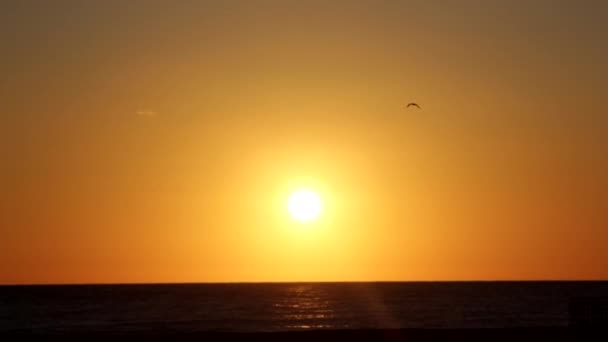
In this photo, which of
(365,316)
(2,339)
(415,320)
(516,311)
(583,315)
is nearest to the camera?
(583,315)

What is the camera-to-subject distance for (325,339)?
34.1 meters

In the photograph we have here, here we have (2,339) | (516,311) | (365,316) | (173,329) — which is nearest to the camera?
(2,339)

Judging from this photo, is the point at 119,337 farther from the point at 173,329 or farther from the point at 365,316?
the point at 365,316

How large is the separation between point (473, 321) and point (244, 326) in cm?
1525

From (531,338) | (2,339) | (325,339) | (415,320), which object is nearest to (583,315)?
(531,338)

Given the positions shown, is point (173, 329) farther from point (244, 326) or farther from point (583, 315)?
point (583, 315)

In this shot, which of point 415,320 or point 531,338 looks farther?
point 415,320

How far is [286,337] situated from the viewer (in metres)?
34.0

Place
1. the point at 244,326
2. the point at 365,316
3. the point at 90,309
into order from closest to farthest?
1. the point at 244,326
2. the point at 365,316
3. the point at 90,309

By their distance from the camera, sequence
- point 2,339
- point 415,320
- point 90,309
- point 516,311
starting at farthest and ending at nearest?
point 90,309, point 516,311, point 415,320, point 2,339

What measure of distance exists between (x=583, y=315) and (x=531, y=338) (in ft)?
7.60

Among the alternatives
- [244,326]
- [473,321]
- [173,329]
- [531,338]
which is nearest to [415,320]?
[473,321]

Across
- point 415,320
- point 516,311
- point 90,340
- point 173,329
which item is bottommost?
point 90,340

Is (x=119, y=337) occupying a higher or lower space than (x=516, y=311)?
lower
